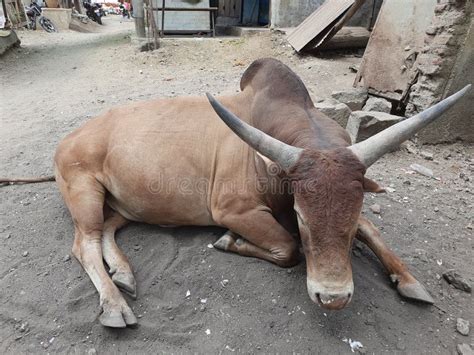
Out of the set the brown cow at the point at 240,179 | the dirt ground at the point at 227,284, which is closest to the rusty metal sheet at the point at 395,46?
the dirt ground at the point at 227,284

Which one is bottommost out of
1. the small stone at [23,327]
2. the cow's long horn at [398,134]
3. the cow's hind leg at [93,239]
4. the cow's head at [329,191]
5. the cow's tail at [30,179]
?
the small stone at [23,327]

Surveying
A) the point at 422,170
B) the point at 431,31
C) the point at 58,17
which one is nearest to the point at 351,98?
the point at 431,31

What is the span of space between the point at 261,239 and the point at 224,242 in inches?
12.6

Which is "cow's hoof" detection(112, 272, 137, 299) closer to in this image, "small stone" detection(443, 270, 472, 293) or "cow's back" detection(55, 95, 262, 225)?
"cow's back" detection(55, 95, 262, 225)

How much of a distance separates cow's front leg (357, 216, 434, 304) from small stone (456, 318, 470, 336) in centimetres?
18

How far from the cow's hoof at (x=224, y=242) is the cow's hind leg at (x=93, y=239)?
2.56 ft

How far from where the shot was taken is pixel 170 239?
3.08 m

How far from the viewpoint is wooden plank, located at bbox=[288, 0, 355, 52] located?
7.47 m

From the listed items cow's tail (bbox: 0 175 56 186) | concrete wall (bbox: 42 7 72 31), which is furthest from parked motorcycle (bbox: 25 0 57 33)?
cow's tail (bbox: 0 175 56 186)

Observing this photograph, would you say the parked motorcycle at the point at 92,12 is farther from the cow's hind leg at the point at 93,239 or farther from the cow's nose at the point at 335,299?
the cow's nose at the point at 335,299

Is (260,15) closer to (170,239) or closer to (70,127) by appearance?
(70,127)

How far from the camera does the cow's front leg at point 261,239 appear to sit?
2.69 m

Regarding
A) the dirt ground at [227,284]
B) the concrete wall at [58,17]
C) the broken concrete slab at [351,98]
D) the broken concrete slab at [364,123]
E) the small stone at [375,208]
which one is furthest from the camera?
the concrete wall at [58,17]

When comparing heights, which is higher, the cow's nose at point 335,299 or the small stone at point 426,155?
the cow's nose at point 335,299
